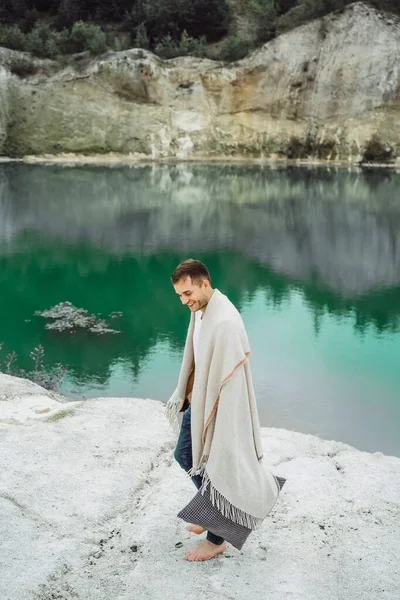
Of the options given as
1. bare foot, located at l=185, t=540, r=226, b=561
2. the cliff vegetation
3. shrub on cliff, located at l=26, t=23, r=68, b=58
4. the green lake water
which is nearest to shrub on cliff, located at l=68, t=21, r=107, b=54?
the cliff vegetation

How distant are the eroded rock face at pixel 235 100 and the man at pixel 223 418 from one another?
1694 inches

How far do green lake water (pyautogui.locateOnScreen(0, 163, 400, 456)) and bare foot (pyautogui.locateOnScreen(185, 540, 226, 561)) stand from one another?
4748 mm

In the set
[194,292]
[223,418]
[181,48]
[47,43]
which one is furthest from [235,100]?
[223,418]

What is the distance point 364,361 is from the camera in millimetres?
11195

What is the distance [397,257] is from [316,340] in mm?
8649

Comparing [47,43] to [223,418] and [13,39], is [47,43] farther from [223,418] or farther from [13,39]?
[223,418]

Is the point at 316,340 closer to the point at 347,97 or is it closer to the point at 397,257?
the point at 397,257

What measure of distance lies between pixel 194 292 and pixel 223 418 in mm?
692

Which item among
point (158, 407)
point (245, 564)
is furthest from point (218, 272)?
point (245, 564)

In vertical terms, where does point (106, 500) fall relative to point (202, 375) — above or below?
below

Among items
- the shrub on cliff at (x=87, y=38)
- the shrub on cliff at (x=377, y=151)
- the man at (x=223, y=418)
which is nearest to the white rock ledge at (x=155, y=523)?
the man at (x=223, y=418)

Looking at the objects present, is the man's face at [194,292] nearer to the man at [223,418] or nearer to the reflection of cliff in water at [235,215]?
the man at [223,418]

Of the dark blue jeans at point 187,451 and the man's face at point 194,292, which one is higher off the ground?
the man's face at point 194,292

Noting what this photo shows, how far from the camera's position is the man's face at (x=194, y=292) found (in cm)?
360
